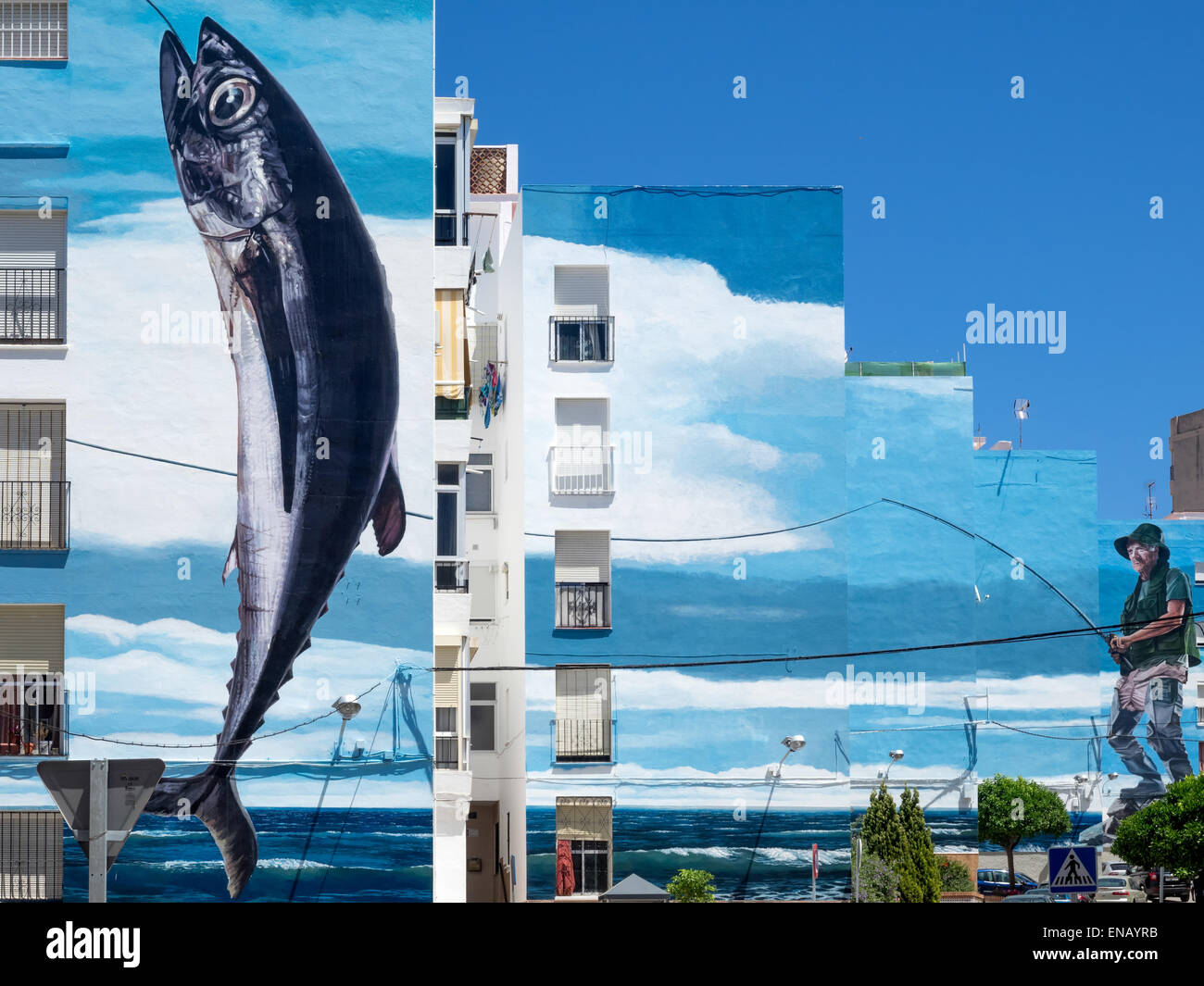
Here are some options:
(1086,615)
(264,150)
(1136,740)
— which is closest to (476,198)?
(264,150)

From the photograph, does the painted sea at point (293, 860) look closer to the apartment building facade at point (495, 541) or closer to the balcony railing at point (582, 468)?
the apartment building facade at point (495, 541)

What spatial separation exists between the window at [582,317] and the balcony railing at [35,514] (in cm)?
→ 1192

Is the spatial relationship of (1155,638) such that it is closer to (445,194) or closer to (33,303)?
(445,194)

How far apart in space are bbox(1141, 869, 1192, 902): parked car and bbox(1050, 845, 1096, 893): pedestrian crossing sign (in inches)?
861

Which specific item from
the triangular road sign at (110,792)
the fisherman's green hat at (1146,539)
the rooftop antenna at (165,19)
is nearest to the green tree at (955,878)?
the fisherman's green hat at (1146,539)

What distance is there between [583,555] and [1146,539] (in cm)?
2870

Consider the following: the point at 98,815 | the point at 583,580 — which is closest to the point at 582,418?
the point at 583,580

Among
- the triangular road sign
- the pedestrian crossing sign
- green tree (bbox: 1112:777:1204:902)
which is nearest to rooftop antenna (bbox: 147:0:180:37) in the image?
the pedestrian crossing sign

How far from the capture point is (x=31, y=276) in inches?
991

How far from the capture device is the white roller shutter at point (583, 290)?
109 feet

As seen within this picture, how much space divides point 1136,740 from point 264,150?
1527 inches
